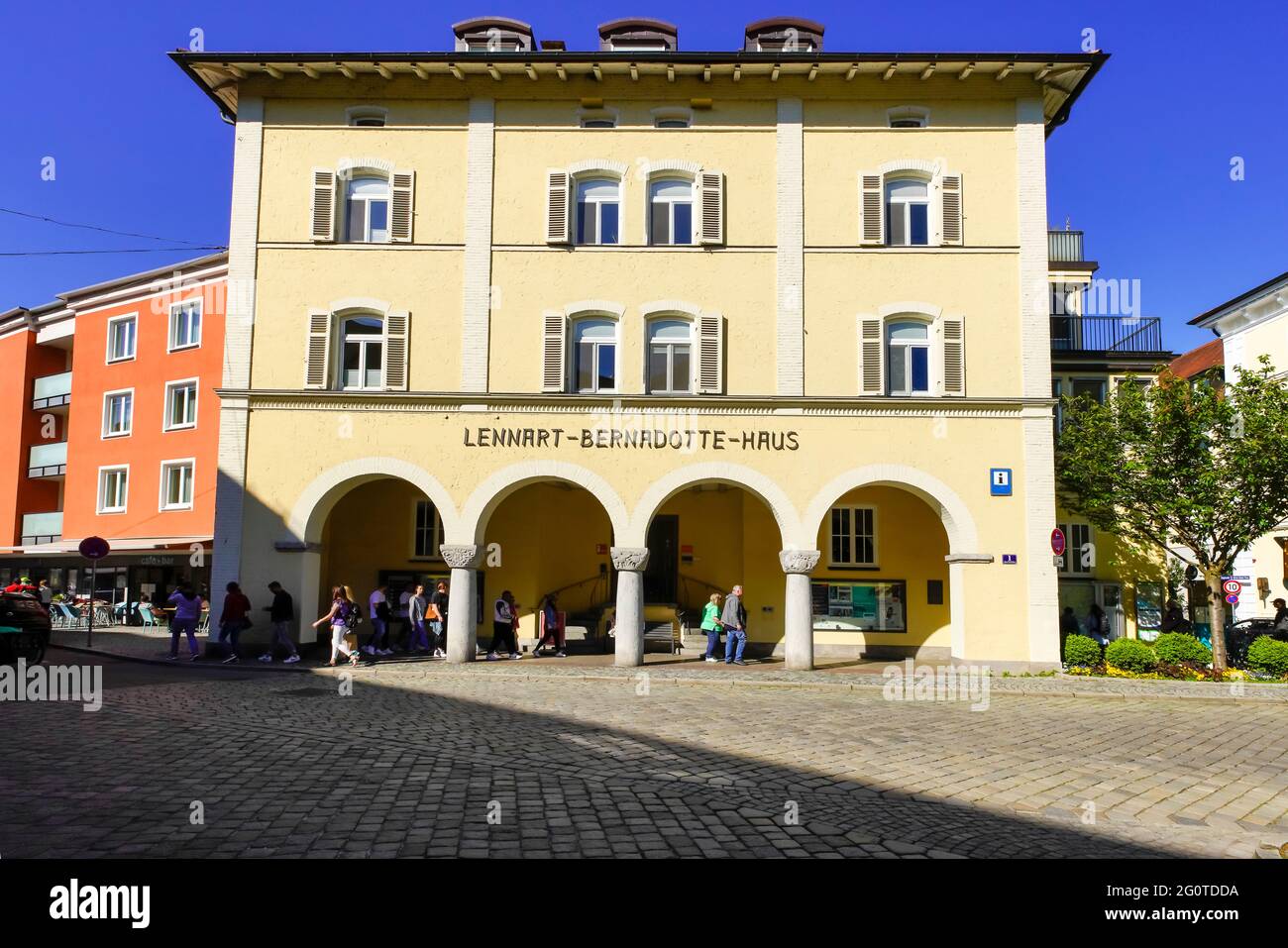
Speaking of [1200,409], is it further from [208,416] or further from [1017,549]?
[208,416]

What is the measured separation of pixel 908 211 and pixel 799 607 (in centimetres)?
953

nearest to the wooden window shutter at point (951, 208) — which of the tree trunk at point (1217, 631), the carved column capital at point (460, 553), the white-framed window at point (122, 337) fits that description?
the tree trunk at point (1217, 631)

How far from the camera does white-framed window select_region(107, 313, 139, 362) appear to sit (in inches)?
1308

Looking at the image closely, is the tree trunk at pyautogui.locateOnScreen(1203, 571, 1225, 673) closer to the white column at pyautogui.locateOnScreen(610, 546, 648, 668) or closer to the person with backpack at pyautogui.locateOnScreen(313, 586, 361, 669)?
the white column at pyautogui.locateOnScreen(610, 546, 648, 668)

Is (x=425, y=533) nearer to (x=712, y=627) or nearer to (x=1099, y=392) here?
(x=712, y=627)

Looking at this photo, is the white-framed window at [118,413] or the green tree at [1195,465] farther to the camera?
the white-framed window at [118,413]

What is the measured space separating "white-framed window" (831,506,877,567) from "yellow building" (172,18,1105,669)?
8.15ft

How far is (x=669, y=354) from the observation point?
66.6 ft

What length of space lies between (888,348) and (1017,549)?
17.1 feet

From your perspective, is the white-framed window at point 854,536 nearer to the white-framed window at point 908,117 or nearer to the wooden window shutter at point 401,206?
the white-framed window at point 908,117

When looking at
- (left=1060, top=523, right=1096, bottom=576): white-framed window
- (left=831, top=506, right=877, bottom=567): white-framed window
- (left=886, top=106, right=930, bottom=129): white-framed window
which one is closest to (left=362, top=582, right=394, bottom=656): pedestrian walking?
(left=831, top=506, right=877, bottom=567): white-framed window

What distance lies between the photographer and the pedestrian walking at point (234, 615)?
1875 centimetres

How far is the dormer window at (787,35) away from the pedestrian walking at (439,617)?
15578 mm
